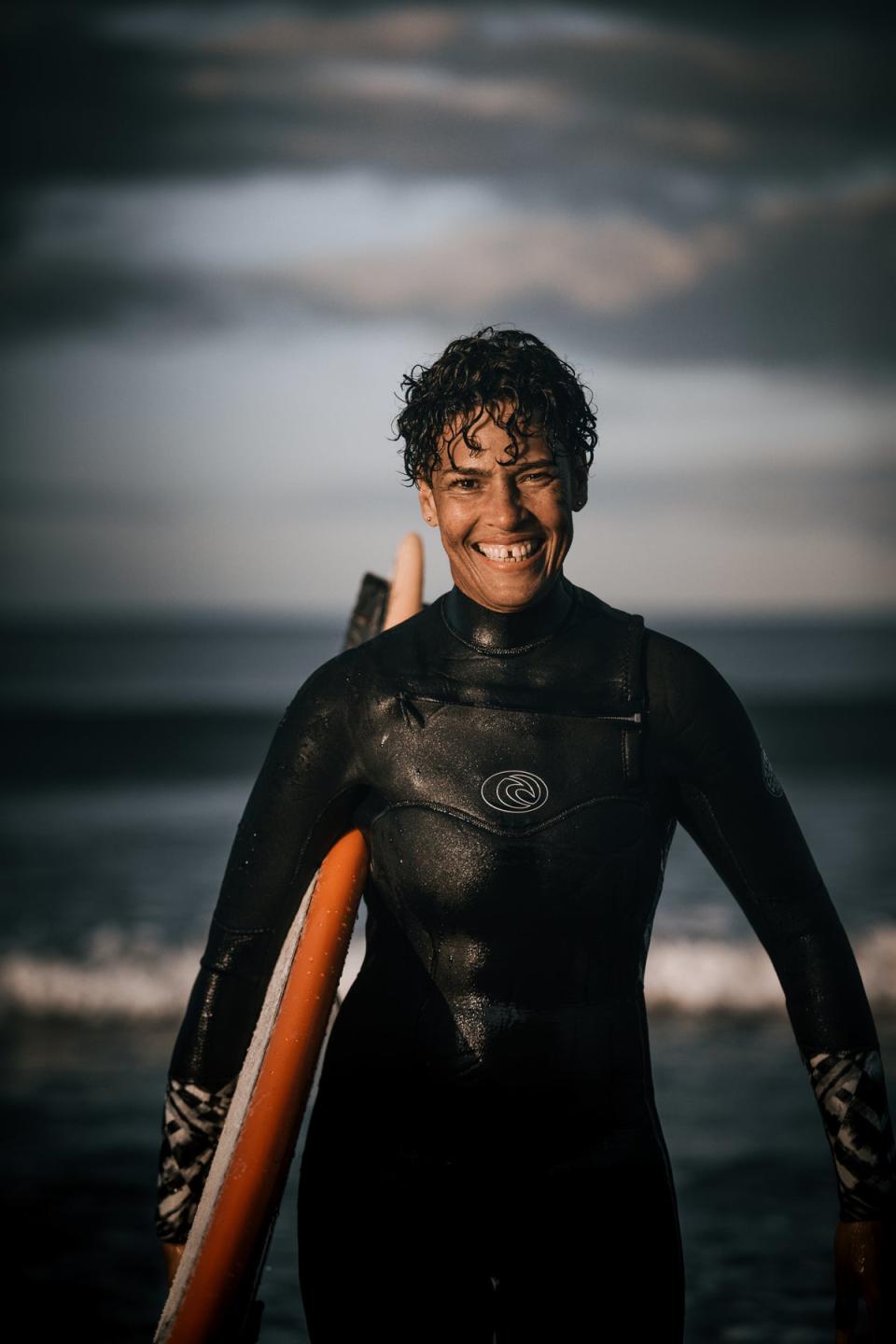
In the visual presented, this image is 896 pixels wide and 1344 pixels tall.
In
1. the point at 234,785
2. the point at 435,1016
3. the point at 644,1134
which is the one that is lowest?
the point at 644,1134

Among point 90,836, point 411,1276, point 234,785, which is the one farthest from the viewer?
point 234,785

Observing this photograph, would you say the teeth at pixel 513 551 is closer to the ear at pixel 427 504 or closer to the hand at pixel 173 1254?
the ear at pixel 427 504

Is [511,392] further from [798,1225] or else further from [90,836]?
[90,836]

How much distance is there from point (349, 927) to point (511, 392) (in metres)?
0.96

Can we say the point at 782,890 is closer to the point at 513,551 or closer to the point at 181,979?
the point at 513,551

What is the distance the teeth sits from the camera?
240 cm

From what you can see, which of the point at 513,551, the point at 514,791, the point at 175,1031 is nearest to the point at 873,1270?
the point at 514,791

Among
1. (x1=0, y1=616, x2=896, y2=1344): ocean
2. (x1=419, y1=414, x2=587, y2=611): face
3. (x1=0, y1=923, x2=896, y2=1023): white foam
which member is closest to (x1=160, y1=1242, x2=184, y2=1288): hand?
(x1=0, y1=616, x2=896, y2=1344): ocean

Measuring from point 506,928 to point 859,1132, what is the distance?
66 cm

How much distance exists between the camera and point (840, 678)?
5500 centimetres

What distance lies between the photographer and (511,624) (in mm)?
2461

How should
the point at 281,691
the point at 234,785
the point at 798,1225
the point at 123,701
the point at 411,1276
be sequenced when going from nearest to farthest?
the point at 411,1276 → the point at 798,1225 → the point at 234,785 → the point at 123,701 → the point at 281,691

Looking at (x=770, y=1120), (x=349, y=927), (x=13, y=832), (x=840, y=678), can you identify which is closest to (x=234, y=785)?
(x=13, y=832)

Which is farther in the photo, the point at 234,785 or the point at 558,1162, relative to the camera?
the point at 234,785
